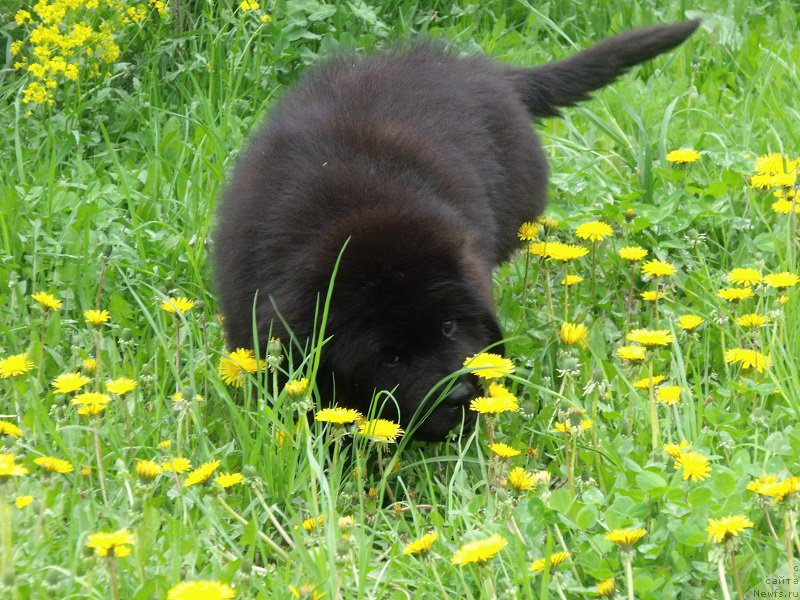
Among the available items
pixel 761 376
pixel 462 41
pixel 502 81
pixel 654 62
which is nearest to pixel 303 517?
pixel 761 376

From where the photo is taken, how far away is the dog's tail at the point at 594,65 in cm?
450

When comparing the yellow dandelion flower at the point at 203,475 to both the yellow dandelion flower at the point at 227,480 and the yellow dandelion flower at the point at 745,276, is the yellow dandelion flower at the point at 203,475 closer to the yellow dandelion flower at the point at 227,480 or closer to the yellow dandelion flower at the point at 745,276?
the yellow dandelion flower at the point at 227,480

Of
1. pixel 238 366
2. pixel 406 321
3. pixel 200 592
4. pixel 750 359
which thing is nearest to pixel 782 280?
pixel 750 359

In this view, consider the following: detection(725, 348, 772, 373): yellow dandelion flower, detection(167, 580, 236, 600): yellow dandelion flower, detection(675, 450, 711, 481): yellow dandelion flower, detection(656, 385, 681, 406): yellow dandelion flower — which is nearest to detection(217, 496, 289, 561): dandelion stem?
detection(167, 580, 236, 600): yellow dandelion flower

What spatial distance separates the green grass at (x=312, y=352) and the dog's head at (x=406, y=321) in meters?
0.11

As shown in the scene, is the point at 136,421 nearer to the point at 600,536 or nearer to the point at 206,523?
the point at 206,523

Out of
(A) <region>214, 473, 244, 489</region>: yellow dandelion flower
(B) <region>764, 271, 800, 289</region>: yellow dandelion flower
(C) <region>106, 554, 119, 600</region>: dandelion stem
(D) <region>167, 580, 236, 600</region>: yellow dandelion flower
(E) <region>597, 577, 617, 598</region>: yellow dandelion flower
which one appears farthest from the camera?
(B) <region>764, 271, 800, 289</region>: yellow dandelion flower

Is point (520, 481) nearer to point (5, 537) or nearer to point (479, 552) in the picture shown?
point (479, 552)

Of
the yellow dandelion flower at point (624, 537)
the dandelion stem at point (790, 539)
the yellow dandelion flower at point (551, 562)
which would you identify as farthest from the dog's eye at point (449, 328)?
the dandelion stem at point (790, 539)

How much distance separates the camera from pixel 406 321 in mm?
3113

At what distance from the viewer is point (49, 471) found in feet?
8.18

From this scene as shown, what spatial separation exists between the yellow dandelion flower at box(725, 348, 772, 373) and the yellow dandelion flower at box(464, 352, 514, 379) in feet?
2.00

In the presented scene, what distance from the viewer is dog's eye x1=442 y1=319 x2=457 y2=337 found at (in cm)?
320

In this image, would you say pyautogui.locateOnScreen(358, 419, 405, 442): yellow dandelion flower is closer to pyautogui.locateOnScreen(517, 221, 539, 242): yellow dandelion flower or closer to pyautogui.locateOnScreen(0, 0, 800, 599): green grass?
pyautogui.locateOnScreen(0, 0, 800, 599): green grass
